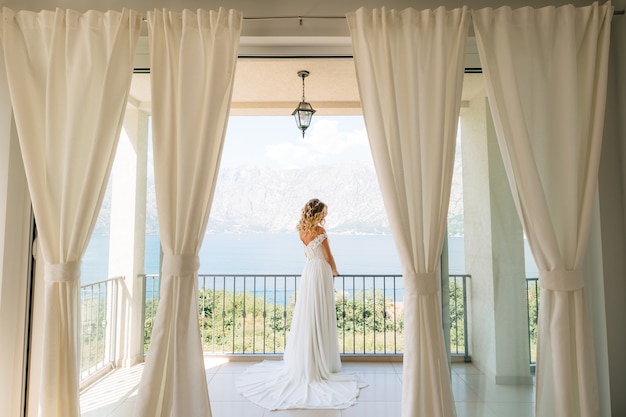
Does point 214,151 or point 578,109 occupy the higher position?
point 578,109

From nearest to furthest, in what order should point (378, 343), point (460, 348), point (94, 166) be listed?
1. point (94, 166)
2. point (460, 348)
3. point (378, 343)

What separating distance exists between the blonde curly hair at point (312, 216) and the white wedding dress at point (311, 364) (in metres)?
0.13

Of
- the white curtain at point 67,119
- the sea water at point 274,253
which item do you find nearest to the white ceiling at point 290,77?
the white curtain at point 67,119

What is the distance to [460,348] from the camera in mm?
2012

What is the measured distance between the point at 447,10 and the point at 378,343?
13.8 feet

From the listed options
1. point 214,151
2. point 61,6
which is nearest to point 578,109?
point 214,151

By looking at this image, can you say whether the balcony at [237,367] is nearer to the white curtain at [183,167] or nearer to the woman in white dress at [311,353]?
the woman in white dress at [311,353]

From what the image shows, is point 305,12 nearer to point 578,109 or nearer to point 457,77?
point 457,77

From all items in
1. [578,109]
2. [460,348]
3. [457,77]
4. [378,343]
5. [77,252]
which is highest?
[457,77]

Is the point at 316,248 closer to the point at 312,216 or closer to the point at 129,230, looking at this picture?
the point at 312,216

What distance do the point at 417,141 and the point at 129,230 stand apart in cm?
158

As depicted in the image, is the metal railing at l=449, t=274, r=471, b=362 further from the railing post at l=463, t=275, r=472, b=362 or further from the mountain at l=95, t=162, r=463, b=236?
the mountain at l=95, t=162, r=463, b=236

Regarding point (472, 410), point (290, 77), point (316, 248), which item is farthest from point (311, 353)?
point (290, 77)

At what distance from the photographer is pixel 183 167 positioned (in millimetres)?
1849
